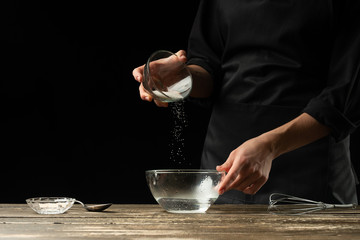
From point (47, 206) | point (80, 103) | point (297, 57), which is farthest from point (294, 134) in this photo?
point (80, 103)

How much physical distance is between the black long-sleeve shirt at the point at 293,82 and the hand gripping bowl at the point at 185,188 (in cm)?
46

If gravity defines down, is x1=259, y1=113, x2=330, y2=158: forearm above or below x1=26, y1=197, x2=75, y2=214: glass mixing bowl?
above

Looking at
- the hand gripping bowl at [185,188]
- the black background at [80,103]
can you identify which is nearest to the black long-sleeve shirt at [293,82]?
the hand gripping bowl at [185,188]

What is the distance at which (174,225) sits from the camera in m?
0.98

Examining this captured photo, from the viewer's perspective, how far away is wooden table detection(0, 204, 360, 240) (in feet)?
2.88

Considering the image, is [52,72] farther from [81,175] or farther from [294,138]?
[294,138]

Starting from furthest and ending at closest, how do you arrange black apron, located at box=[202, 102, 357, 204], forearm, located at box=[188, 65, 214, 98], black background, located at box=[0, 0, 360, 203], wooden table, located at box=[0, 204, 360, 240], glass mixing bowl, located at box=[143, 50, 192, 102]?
black background, located at box=[0, 0, 360, 203], forearm, located at box=[188, 65, 214, 98], black apron, located at box=[202, 102, 357, 204], glass mixing bowl, located at box=[143, 50, 192, 102], wooden table, located at box=[0, 204, 360, 240]

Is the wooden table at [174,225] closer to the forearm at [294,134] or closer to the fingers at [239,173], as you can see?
the fingers at [239,173]

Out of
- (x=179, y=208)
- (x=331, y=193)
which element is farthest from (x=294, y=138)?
(x=179, y=208)

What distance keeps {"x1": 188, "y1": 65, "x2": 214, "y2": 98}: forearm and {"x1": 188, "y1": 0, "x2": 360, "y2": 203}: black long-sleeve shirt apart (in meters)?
0.06

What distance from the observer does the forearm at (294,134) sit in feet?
4.41

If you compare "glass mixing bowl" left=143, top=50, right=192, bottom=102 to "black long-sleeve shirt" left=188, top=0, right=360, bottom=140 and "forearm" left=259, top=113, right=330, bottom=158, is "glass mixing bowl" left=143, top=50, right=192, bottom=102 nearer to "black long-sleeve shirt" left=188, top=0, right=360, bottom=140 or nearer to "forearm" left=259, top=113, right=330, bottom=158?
"forearm" left=259, top=113, right=330, bottom=158

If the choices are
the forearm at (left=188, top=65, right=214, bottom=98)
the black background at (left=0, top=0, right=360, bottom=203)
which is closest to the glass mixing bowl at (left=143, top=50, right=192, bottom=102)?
the forearm at (left=188, top=65, right=214, bottom=98)

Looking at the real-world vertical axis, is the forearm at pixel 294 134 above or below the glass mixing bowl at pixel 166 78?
below
